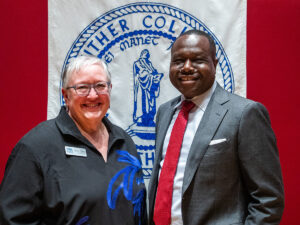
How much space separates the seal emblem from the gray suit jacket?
0.92 m

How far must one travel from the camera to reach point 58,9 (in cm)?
222

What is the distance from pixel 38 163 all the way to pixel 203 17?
1.54 metres

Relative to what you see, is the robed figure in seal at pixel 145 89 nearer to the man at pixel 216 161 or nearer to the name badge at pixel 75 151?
the man at pixel 216 161

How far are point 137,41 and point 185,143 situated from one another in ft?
3.42

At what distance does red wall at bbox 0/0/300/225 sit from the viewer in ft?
7.26

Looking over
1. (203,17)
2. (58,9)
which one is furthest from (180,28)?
(58,9)

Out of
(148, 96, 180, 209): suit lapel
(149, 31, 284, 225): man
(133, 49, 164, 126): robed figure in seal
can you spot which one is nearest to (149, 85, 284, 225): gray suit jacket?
(149, 31, 284, 225): man

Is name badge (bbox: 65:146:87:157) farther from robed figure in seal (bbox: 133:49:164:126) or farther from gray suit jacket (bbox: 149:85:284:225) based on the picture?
robed figure in seal (bbox: 133:49:164:126)

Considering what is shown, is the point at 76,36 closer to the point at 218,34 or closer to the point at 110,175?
the point at 218,34

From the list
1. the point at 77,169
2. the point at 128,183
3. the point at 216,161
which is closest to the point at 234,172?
the point at 216,161

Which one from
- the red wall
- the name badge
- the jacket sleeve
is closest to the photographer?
the jacket sleeve

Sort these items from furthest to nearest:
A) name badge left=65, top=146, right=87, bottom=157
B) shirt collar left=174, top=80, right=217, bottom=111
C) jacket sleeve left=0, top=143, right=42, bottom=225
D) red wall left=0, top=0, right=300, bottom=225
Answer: red wall left=0, top=0, right=300, bottom=225, shirt collar left=174, top=80, right=217, bottom=111, name badge left=65, top=146, right=87, bottom=157, jacket sleeve left=0, top=143, right=42, bottom=225

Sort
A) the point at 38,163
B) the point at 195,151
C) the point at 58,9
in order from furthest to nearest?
the point at 58,9, the point at 195,151, the point at 38,163

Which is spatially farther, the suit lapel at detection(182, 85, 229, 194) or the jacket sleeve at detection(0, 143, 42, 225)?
the suit lapel at detection(182, 85, 229, 194)
